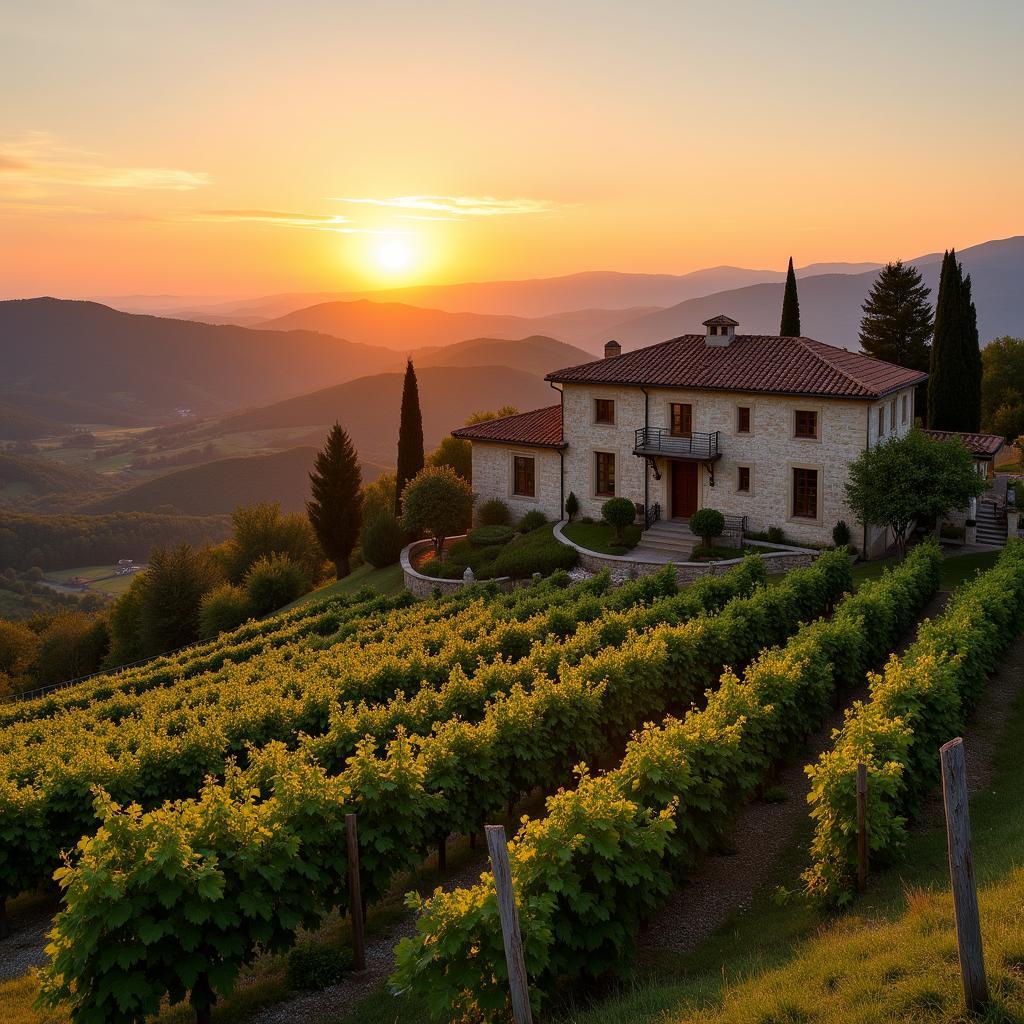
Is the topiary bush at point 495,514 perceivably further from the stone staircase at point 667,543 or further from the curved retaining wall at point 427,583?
the stone staircase at point 667,543

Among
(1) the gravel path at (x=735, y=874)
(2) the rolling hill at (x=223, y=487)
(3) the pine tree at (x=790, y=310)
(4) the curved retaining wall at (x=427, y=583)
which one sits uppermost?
(3) the pine tree at (x=790, y=310)

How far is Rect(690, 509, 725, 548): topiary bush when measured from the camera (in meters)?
35.0

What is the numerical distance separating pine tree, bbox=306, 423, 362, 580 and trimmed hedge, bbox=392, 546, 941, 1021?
150 ft

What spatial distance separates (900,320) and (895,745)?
57.5m

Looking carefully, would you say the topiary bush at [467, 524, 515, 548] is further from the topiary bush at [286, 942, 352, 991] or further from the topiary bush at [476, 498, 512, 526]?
the topiary bush at [286, 942, 352, 991]

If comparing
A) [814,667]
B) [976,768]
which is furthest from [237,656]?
[976,768]

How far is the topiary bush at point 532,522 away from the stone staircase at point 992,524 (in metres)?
17.8

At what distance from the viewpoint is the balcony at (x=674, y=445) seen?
37025mm

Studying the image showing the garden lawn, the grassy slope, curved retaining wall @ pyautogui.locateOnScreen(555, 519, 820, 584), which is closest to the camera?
curved retaining wall @ pyautogui.locateOnScreen(555, 519, 820, 584)

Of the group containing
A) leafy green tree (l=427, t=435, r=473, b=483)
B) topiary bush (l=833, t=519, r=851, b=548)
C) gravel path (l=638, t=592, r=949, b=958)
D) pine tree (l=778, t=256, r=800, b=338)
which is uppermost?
pine tree (l=778, t=256, r=800, b=338)

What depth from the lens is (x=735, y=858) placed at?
518 inches

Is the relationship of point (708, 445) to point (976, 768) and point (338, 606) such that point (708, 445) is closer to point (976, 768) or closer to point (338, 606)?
point (338, 606)

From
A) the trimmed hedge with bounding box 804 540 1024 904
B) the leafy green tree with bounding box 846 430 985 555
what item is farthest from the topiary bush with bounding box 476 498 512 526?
the trimmed hedge with bounding box 804 540 1024 904

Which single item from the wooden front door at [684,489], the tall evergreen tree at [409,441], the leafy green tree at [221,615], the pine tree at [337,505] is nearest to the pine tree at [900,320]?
the wooden front door at [684,489]
